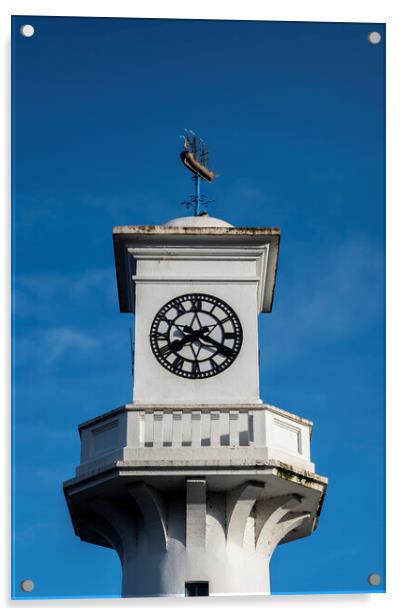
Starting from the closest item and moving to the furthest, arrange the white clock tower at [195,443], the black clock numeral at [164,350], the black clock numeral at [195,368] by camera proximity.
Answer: the white clock tower at [195,443] < the black clock numeral at [195,368] < the black clock numeral at [164,350]

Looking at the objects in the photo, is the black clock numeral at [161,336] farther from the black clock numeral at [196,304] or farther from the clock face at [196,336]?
the black clock numeral at [196,304]

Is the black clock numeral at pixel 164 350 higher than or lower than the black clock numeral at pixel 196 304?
lower

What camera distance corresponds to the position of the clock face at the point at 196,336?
20.5 metres

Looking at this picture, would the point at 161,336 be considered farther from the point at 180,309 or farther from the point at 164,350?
the point at 180,309

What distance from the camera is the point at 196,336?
20.6 metres

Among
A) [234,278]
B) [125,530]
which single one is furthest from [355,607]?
[234,278]

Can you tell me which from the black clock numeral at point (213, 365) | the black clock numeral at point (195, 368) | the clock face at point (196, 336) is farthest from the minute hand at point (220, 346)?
the black clock numeral at point (195, 368)

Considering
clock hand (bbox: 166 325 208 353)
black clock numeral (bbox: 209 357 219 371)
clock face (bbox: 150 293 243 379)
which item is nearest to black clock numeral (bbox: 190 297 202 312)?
clock face (bbox: 150 293 243 379)

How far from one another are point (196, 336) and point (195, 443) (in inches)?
61.4

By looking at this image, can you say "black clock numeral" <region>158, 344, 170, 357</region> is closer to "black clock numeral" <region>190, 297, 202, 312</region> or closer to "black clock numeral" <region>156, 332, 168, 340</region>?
"black clock numeral" <region>156, 332, 168, 340</region>

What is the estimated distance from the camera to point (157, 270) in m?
21.0

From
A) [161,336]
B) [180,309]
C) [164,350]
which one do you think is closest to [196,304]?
[180,309]

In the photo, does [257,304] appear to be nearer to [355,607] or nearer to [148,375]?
[148,375]

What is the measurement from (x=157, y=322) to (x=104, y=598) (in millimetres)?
4113
